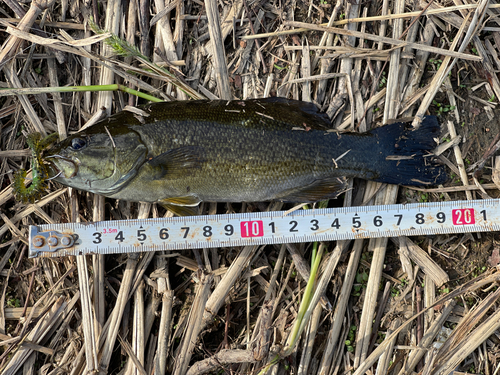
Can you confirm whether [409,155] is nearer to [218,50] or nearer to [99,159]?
[218,50]

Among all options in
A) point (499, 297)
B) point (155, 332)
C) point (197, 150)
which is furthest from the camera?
point (155, 332)

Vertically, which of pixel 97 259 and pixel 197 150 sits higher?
pixel 197 150

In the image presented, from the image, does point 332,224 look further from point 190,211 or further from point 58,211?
point 58,211

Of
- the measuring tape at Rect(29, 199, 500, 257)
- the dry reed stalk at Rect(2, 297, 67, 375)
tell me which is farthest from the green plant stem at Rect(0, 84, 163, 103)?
the dry reed stalk at Rect(2, 297, 67, 375)

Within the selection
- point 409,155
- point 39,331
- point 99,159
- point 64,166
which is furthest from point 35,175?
point 409,155

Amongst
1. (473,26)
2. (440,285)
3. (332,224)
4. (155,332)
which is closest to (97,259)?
(155,332)

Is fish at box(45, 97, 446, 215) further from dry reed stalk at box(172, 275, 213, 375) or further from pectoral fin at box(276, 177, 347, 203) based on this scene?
dry reed stalk at box(172, 275, 213, 375)

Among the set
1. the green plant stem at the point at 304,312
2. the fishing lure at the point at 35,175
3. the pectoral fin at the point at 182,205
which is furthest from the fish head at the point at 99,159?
the green plant stem at the point at 304,312
